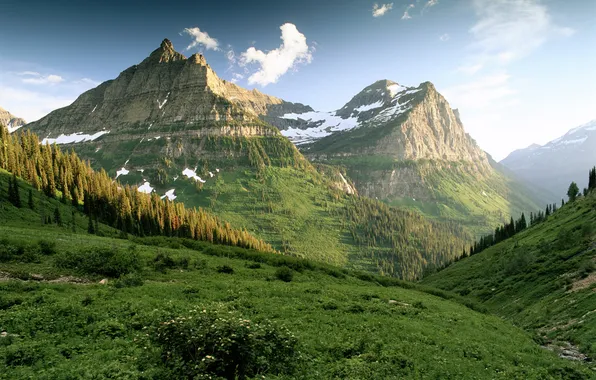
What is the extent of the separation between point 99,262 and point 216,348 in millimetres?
23840

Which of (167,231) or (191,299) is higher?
(191,299)

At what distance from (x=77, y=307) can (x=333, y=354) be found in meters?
15.9

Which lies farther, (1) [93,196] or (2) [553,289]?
(1) [93,196]

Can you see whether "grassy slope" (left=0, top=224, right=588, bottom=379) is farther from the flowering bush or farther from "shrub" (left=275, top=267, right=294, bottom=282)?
"shrub" (left=275, top=267, right=294, bottom=282)

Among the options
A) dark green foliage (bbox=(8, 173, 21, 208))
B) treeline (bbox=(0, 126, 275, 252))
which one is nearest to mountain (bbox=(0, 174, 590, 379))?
dark green foliage (bbox=(8, 173, 21, 208))

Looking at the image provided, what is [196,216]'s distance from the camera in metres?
148

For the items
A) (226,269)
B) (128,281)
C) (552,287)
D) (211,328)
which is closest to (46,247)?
(128,281)

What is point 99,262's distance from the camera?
1201 inches

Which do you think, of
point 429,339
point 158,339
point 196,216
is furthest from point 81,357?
point 196,216

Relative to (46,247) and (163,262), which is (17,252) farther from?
(163,262)

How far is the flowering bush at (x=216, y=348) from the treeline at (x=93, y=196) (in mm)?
101297

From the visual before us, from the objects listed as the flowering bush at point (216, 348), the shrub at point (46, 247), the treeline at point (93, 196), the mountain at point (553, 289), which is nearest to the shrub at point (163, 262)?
the shrub at point (46, 247)

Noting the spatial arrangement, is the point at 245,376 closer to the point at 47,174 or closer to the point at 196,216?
the point at 47,174

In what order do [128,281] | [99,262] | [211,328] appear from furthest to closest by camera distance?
[99,262] → [128,281] → [211,328]
